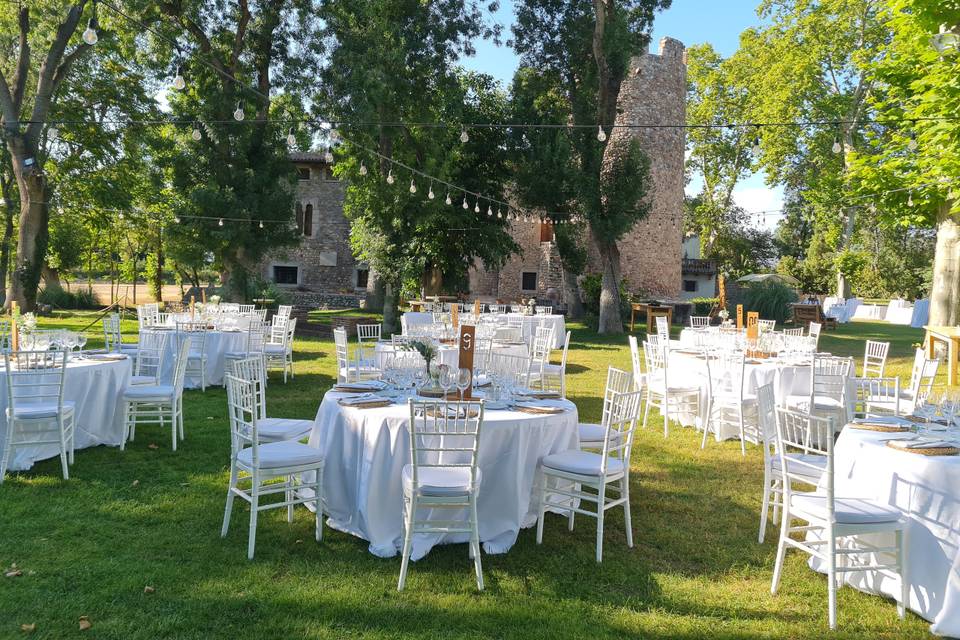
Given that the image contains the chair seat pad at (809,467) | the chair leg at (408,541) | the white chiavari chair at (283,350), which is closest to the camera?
the chair leg at (408,541)

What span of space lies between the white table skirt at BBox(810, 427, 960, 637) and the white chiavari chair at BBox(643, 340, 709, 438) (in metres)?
3.69

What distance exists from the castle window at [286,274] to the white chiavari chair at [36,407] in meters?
25.0

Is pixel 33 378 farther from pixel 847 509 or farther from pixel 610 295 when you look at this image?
pixel 610 295

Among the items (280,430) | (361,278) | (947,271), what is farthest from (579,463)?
(361,278)

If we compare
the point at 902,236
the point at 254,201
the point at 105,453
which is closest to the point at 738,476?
the point at 105,453

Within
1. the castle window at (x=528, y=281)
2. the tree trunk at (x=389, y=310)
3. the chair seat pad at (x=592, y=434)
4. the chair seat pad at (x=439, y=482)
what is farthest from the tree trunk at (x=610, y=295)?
the chair seat pad at (x=439, y=482)

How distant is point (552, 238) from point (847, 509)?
78.1 feet

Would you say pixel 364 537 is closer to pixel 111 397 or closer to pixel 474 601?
pixel 474 601

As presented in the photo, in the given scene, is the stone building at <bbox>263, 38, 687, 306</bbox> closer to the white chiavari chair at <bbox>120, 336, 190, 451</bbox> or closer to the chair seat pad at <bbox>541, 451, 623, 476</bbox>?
the white chiavari chair at <bbox>120, 336, 190, 451</bbox>

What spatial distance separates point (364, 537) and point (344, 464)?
48cm

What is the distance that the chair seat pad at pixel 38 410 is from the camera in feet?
16.8

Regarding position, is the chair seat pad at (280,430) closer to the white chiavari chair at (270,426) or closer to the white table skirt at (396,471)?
the white chiavari chair at (270,426)

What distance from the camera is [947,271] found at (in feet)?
40.7

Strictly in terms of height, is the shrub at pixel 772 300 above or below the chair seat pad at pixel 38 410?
above
